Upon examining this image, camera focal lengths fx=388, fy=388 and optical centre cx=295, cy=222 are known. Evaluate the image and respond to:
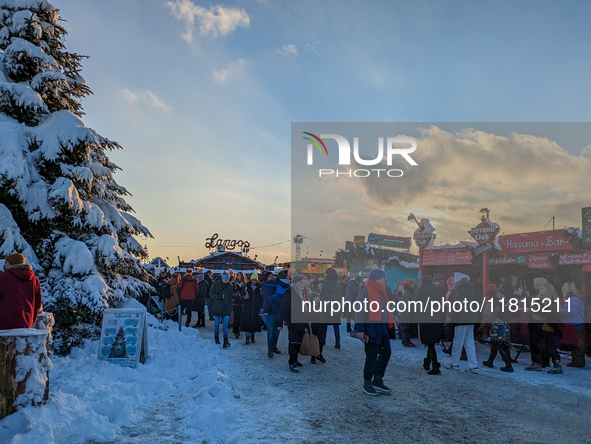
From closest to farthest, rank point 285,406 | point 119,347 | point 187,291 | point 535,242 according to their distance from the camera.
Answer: point 285,406, point 119,347, point 187,291, point 535,242

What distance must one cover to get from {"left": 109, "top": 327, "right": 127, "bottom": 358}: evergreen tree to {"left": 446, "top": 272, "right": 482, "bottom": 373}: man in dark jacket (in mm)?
6625

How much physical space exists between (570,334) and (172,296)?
11675 millimetres

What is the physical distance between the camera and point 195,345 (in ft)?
32.3

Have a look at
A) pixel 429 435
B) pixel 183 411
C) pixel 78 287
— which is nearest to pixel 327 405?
pixel 429 435

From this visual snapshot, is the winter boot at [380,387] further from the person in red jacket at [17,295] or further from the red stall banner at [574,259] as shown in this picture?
the red stall banner at [574,259]

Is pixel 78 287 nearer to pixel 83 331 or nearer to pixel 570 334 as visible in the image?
pixel 83 331

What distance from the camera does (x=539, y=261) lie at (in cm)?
1725

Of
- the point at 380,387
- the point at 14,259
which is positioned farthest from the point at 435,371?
the point at 14,259

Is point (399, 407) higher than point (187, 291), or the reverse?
point (187, 291)

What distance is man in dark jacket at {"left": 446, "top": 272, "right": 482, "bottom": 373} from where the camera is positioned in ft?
26.6

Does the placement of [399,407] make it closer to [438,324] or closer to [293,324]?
[438,324]

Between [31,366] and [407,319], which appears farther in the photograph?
[407,319]

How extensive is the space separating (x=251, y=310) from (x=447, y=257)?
46.4 feet

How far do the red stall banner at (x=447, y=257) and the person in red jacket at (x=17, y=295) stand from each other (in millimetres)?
19401
